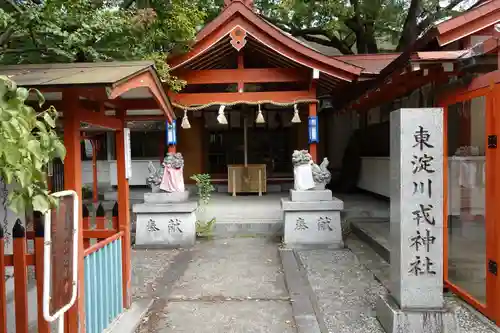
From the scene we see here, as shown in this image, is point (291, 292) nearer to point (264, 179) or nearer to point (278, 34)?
point (278, 34)

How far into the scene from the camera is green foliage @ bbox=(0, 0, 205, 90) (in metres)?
6.11

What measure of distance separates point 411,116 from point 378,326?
245 cm

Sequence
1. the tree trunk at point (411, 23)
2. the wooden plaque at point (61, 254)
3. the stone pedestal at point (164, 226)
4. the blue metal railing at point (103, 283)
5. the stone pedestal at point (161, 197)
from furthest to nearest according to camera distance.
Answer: the tree trunk at point (411, 23), the stone pedestal at point (161, 197), the stone pedestal at point (164, 226), the blue metal railing at point (103, 283), the wooden plaque at point (61, 254)

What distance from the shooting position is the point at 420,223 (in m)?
4.41

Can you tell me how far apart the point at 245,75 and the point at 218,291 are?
18.5 feet

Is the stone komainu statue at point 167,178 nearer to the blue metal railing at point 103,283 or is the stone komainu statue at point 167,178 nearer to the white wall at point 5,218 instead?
the blue metal railing at point 103,283

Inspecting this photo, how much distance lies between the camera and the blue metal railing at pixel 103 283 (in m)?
4.00

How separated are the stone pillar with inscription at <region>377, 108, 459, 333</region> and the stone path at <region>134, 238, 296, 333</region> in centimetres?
138

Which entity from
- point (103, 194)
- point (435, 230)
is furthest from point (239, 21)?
point (103, 194)

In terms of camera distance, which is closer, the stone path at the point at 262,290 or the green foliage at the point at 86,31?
the stone path at the point at 262,290

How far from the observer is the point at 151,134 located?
16.0 metres

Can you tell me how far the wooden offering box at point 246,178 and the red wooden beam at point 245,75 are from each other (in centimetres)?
459

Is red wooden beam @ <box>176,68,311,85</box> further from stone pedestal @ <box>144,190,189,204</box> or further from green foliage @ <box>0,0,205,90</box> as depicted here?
stone pedestal @ <box>144,190,189,204</box>

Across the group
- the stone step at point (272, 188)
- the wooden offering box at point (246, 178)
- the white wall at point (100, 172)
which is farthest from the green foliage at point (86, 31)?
the white wall at point (100, 172)
